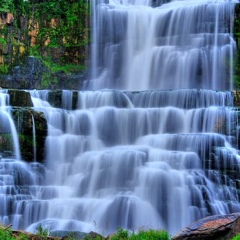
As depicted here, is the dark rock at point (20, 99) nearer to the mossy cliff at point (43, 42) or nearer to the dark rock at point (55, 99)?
the dark rock at point (55, 99)

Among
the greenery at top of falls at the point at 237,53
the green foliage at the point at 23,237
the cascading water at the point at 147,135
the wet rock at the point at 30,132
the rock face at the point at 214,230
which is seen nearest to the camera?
the rock face at the point at 214,230

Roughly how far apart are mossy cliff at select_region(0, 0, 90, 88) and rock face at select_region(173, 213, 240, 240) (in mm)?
20404

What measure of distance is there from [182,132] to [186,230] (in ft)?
33.6

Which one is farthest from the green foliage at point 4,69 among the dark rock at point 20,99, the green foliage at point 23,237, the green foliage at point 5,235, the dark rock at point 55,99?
the green foliage at point 5,235

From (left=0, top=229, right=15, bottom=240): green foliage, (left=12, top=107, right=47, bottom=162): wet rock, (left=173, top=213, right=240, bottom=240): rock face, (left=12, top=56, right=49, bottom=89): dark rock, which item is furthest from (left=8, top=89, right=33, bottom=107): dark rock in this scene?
(left=173, top=213, right=240, bottom=240): rock face

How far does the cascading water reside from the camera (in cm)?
1658

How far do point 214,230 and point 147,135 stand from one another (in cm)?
1076

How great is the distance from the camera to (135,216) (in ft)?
52.9

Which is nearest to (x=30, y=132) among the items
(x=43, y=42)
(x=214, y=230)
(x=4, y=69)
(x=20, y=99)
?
(x=20, y=99)

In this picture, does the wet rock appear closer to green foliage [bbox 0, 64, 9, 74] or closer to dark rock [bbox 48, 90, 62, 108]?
dark rock [bbox 48, 90, 62, 108]

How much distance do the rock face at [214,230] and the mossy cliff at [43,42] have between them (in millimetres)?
20404

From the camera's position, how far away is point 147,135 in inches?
819

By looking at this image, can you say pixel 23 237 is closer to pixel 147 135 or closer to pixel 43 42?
pixel 147 135

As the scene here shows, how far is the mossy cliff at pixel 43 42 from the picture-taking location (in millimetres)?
29406
